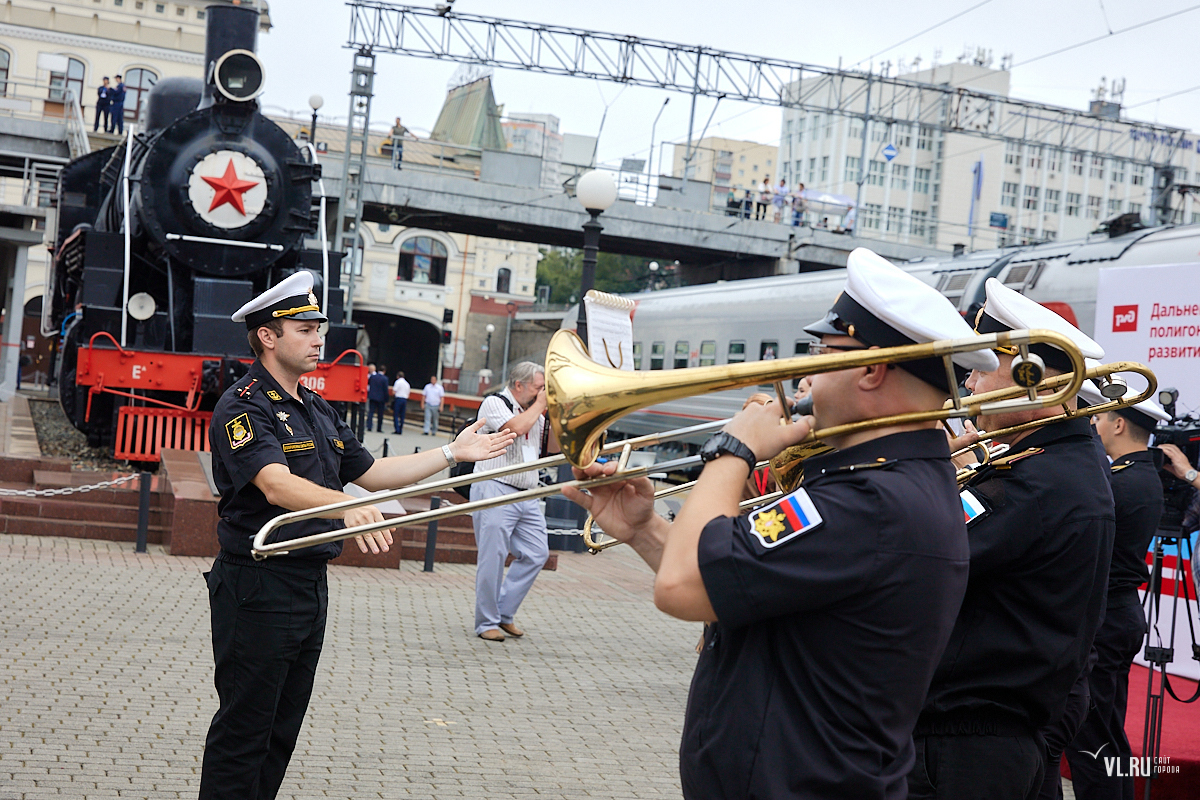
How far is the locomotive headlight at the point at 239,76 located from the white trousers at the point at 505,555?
6847 millimetres

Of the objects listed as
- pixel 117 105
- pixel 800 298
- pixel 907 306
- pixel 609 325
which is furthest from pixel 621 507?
pixel 117 105

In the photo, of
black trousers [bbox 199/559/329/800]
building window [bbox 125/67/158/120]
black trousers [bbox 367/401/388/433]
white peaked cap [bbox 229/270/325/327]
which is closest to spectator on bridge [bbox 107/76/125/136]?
black trousers [bbox 367/401/388/433]

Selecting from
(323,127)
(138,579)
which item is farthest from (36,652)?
(323,127)

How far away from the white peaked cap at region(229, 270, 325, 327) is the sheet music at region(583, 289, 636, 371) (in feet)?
9.37

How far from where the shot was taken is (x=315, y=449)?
432 centimetres

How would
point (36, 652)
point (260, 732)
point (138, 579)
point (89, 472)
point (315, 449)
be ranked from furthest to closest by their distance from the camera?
point (89, 472), point (138, 579), point (36, 652), point (315, 449), point (260, 732)

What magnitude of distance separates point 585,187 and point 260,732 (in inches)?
357

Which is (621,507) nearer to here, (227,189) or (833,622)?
(833,622)

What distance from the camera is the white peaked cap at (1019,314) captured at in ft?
12.3

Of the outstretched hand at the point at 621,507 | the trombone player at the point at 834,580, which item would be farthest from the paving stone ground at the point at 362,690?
the trombone player at the point at 834,580

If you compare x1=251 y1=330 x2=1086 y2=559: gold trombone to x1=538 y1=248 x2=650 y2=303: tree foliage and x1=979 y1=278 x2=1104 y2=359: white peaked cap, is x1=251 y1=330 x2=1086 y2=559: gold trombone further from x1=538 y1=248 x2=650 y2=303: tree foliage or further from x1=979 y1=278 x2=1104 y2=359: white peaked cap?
x1=538 y1=248 x2=650 y2=303: tree foliage

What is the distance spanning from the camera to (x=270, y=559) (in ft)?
13.3

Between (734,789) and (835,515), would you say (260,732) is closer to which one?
(734,789)

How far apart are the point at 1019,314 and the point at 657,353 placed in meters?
21.8
